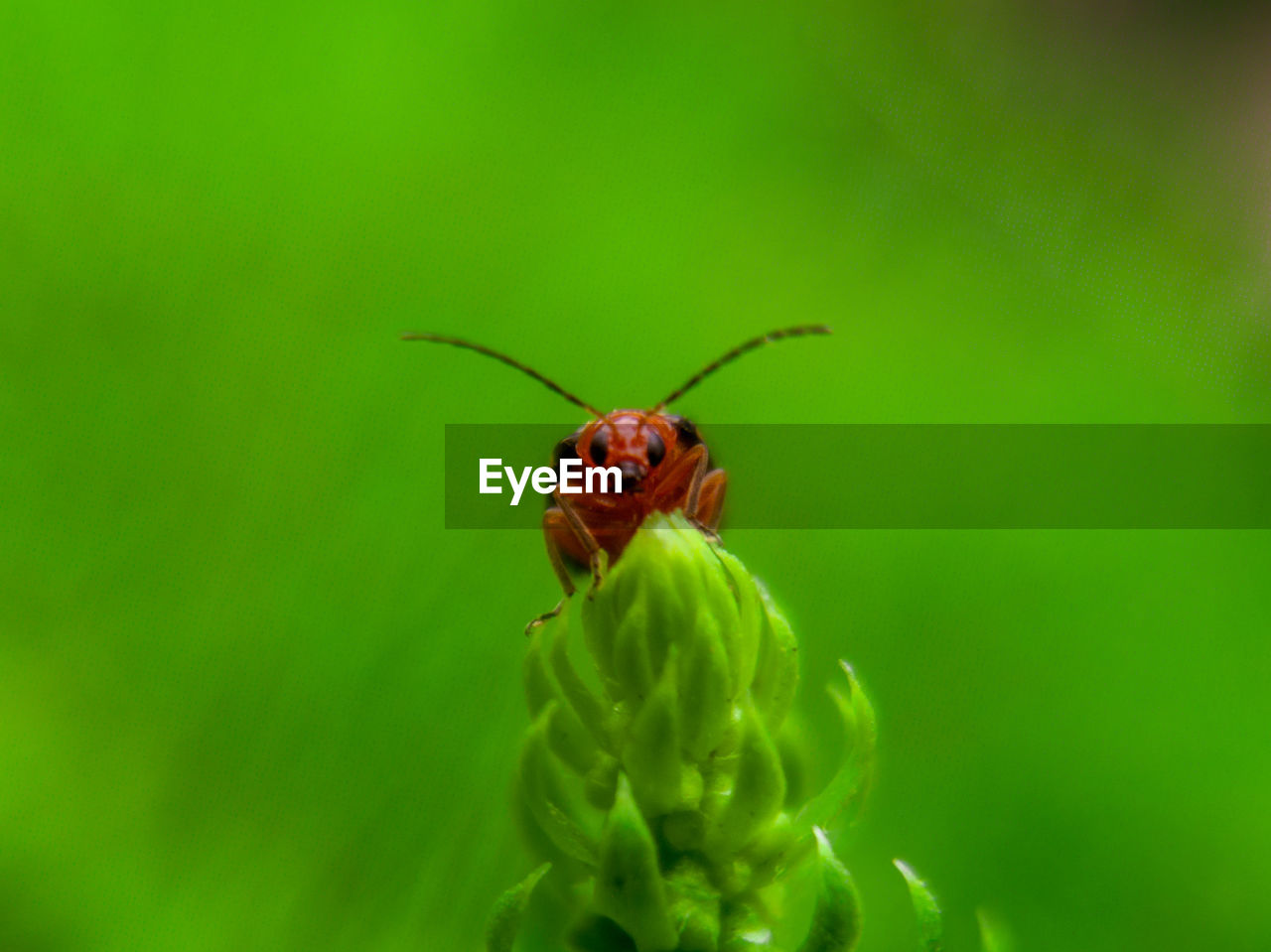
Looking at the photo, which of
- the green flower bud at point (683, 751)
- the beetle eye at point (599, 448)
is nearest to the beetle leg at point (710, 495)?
the beetle eye at point (599, 448)

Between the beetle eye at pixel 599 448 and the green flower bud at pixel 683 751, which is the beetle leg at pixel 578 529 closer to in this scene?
the beetle eye at pixel 599 448

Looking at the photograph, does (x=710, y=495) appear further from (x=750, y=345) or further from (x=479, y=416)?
(x=479, y=416)

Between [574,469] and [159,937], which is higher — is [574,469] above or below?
above

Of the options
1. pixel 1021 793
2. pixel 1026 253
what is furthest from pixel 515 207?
pixel 1021 793

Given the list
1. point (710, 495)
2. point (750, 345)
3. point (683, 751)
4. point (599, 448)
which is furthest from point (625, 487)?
point (683, 751)

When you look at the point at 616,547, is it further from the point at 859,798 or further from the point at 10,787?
the point at 10,787

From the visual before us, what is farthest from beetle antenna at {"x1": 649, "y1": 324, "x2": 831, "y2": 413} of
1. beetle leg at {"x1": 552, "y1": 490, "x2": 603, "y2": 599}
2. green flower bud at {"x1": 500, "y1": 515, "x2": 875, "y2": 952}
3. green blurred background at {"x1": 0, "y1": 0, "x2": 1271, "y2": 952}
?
green flower bud at {"x1": 500, "y1": 515, "x2": 875, "y2": 952}

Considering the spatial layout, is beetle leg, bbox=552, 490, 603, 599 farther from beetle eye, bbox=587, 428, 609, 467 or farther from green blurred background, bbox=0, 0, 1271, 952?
green blurred background, bbox=0, 0, 1271, 952
